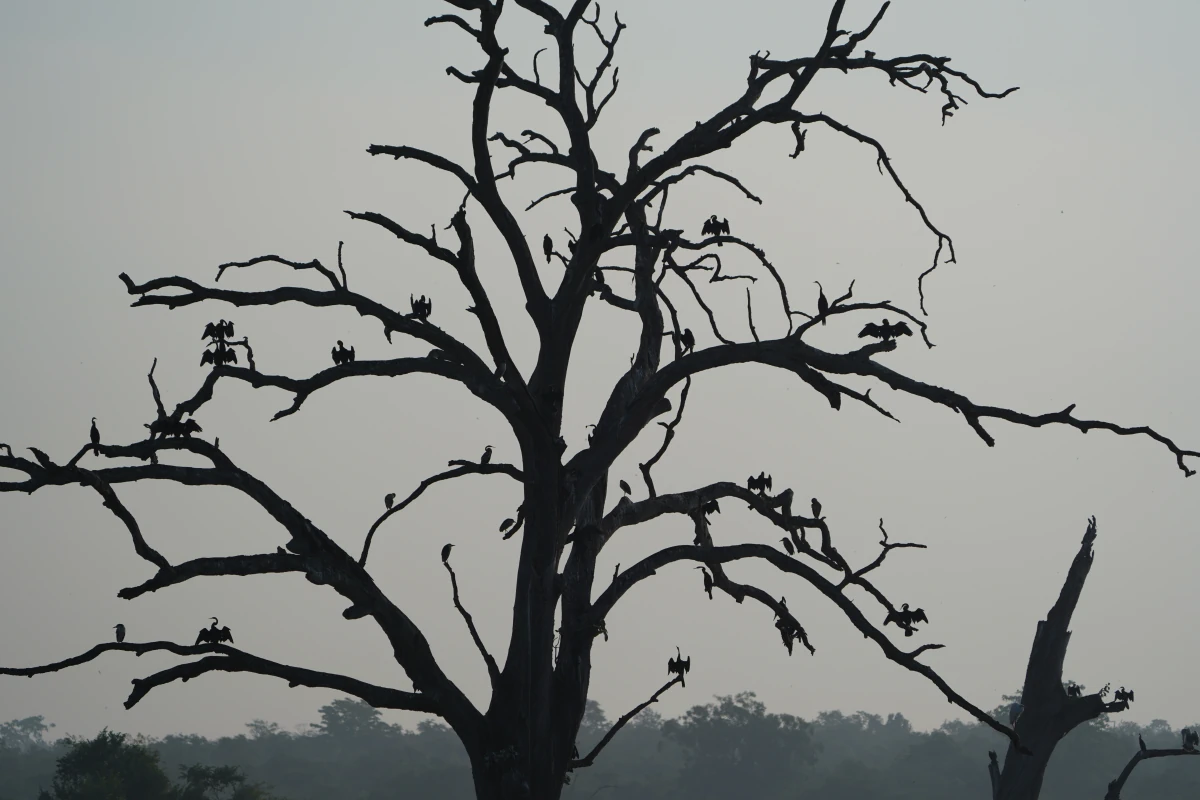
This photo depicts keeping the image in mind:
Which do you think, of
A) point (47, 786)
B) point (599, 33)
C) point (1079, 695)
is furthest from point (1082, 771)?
point (599, 33)

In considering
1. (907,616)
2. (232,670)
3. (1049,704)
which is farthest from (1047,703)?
(232,670)

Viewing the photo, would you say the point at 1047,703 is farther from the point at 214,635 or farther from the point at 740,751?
the point at 740,751

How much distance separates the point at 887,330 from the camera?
37.1ft

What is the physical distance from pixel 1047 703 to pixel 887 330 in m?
7.73

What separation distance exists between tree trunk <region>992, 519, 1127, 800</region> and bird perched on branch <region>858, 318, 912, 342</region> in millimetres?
7288

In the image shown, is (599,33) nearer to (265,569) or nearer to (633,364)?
(633,364)

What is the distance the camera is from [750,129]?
11383mm

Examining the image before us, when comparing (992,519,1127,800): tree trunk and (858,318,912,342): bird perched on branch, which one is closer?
(858,318,912,342): bird perched on branch

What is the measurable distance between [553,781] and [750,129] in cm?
555

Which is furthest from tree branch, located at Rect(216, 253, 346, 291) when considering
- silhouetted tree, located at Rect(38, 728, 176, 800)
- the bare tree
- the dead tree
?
silhouetted tree, located at Rect(38, 728, 176, 800)

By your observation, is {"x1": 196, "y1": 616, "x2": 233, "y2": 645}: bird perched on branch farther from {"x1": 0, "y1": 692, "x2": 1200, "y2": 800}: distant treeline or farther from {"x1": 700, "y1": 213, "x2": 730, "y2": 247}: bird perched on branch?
{"x1": 0, "y1": 692, "x2": 1200, "y2": 800}: distant treeline

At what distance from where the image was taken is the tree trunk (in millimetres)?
16859

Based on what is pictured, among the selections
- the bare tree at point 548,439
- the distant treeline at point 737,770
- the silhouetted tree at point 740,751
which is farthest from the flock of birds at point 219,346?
the silhouetted tree at point 740,751

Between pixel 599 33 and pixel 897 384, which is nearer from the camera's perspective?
pixel 897 384
